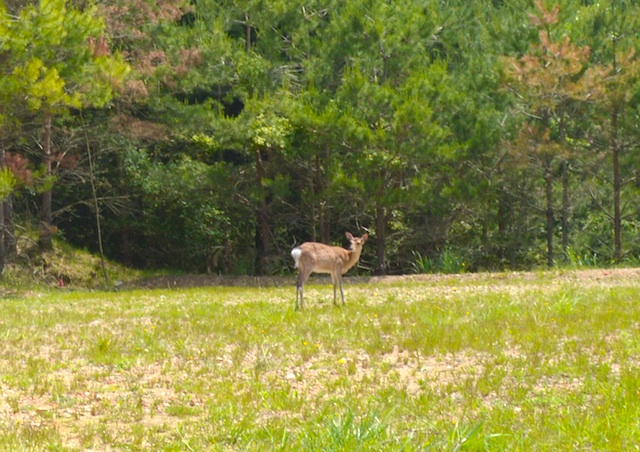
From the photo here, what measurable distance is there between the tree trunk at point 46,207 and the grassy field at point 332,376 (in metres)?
9.08

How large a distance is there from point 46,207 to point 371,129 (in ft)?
27.7

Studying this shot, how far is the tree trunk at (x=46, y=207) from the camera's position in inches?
923

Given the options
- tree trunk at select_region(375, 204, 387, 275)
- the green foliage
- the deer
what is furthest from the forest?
the deer

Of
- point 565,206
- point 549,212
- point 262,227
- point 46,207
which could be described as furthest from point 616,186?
point 46,207

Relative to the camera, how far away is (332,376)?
8930mm

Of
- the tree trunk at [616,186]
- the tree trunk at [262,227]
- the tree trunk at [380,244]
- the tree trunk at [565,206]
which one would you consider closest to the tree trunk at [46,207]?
the tree trunk at [262,227]

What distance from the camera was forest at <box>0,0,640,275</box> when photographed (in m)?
24.0

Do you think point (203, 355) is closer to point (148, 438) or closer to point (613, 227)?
point (148, 438)

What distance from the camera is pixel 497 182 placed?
26.2 metres

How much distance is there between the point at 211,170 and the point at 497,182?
7.55 metres

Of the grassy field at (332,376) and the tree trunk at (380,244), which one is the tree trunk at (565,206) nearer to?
the tree trunk at (380,244)

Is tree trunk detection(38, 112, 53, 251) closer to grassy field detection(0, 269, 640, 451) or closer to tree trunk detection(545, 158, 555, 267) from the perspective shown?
grassy field detection(0, 269, 640, 451)

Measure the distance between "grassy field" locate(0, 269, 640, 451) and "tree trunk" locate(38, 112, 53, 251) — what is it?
9076 millimetres

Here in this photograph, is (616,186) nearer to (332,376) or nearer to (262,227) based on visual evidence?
(262,227)
